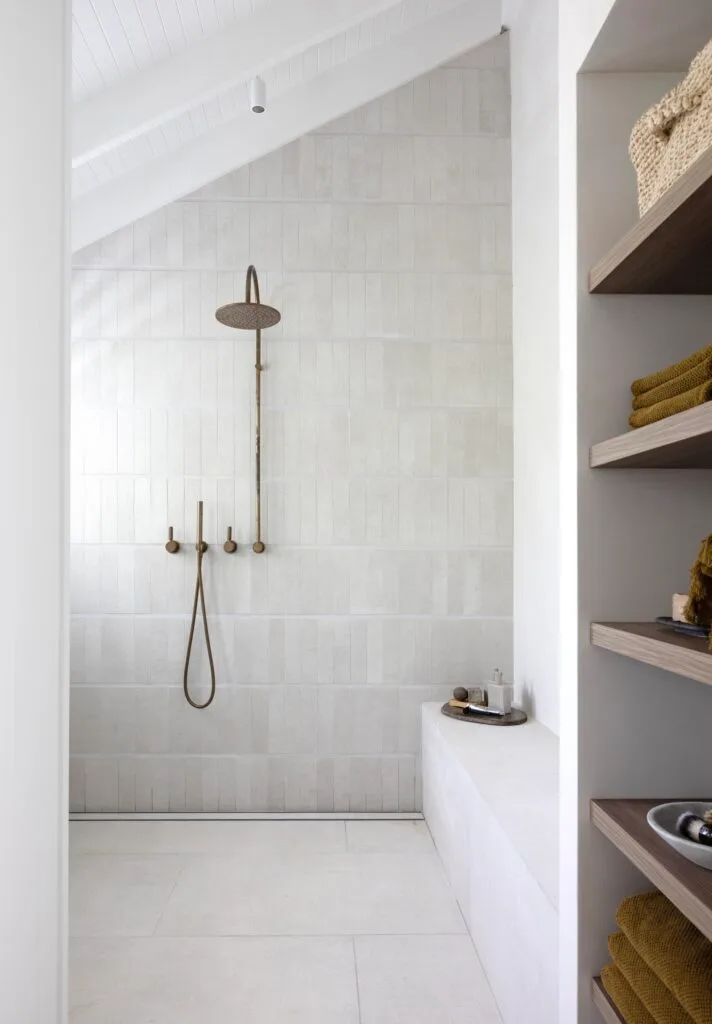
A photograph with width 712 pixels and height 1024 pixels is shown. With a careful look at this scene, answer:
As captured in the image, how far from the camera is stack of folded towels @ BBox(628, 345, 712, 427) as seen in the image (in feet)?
3.30

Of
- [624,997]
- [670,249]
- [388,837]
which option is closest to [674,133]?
[670,249]

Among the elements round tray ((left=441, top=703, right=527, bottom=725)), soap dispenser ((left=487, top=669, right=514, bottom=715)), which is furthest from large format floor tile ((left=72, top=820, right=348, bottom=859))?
soap dispenser ((left=487, top=669, right=514, bottom=715))

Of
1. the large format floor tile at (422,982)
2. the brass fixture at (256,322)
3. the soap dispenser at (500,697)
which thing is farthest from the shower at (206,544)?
the large format floor tile at (422,982)

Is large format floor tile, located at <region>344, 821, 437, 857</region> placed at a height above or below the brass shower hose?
below

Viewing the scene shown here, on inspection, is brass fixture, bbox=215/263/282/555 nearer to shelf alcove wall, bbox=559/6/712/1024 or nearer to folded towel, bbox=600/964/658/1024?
shelf alcove wall, bbox=559/6/712/1024

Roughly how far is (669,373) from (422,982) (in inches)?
66.7

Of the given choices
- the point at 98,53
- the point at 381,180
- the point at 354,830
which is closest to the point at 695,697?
the point at 354,830

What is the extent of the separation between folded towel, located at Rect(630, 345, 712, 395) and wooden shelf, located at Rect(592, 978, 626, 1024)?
0.92 metres

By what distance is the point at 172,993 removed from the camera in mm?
1992

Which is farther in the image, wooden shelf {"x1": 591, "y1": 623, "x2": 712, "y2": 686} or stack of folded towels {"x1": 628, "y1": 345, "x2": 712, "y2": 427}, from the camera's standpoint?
stack of folded towels {"x1": 628, "y1": 345, "x2": 712, "y2": 427}

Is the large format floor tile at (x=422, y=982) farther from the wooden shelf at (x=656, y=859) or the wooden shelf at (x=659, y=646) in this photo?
the wooden shelf at (x=659, y=646)

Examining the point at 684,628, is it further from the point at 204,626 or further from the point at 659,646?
the point at 204,626

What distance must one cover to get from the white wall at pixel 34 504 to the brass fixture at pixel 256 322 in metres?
1.53

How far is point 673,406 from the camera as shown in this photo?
107 cm
